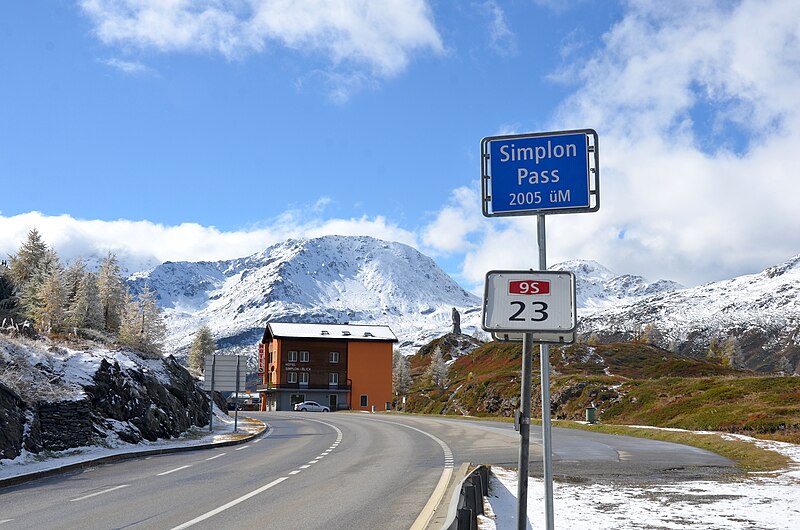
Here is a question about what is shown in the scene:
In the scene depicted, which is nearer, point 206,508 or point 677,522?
point 677,522

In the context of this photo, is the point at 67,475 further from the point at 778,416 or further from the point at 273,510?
the point at 778,416

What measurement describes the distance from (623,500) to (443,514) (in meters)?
3.46

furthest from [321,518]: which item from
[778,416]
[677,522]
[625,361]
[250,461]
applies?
[625,361]

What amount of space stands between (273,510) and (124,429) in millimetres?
12977

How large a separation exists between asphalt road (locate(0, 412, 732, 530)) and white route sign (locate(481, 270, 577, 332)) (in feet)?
18.9

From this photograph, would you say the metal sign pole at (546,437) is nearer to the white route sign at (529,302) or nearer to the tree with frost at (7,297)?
the white route sign at (529,302)

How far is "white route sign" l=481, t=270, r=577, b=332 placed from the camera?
189 inches

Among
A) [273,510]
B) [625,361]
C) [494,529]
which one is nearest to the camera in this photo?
[494,529]

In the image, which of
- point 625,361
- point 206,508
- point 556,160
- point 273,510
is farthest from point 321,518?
point 625,361

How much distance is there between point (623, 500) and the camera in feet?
38.4

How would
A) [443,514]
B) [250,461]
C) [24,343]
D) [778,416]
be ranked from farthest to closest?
[778,416]
[24,343]
[250,461]
[443,514]

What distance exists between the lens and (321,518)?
33.9 ft

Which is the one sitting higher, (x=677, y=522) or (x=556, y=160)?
(x=556, y=160)

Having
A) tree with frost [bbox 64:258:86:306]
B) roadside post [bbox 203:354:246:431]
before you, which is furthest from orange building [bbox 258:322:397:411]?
roadside post [bbox 203:354:246:431]
